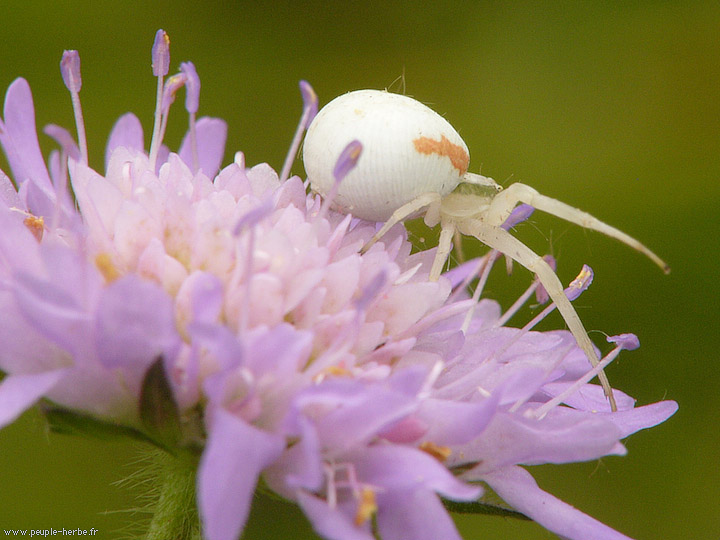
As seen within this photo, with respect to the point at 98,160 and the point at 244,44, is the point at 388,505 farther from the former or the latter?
the point at 244,44

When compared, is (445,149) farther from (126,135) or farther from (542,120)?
(542,120)

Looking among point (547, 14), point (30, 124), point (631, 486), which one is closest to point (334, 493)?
point (30, 124)

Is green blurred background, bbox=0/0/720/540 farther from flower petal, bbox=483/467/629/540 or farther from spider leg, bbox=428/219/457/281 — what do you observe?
flower petal, bbox=483/467/629/540

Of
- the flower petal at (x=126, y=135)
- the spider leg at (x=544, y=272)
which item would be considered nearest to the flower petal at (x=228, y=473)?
the spider leg at (x=544, y=272)

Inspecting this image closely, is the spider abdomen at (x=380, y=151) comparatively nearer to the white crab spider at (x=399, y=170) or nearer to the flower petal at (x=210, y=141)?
the white crab spider at (x=399, y=170)

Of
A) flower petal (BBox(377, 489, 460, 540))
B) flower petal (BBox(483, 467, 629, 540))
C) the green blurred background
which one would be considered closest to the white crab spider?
flower petal (BBox(483, 467, 629, 540))
